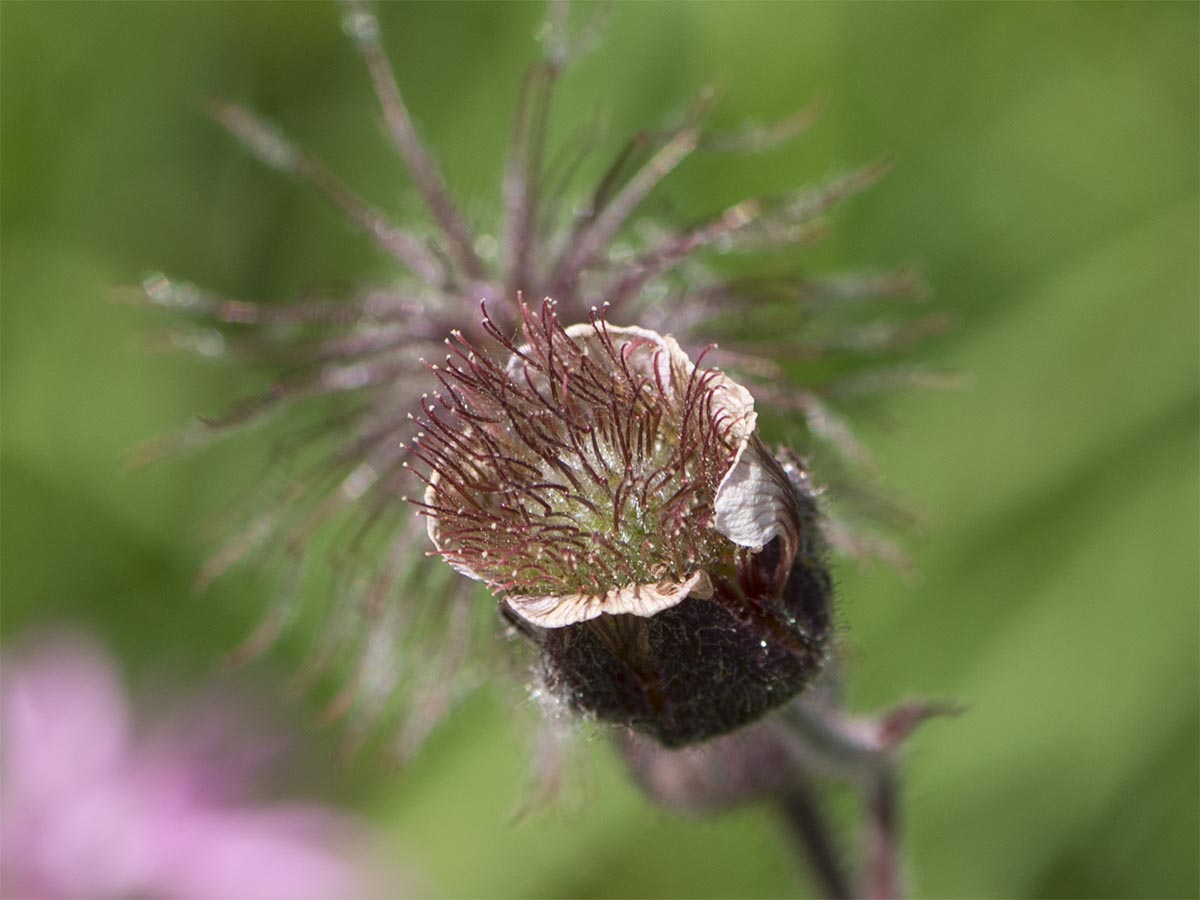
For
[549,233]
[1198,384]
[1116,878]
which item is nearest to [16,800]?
[549,233]

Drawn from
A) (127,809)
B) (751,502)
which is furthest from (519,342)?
(127,809)

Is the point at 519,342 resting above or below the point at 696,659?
above

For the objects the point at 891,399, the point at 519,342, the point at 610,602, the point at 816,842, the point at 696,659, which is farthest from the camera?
the point at 891,399

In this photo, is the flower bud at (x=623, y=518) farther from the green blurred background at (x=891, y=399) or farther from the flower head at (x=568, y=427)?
the green blurred background at (x=891, y=399)

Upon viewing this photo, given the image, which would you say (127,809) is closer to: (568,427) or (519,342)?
(519,342)

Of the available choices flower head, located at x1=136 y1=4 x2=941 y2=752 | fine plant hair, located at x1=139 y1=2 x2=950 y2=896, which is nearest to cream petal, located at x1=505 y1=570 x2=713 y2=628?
flower head, located at x1=136 y1=4 x2=941 y2=752

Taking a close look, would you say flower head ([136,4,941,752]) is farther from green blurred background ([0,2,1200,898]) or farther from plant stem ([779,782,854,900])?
green blurred background ([0,2,1200,898])

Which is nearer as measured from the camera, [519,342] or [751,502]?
→ [751,502]
